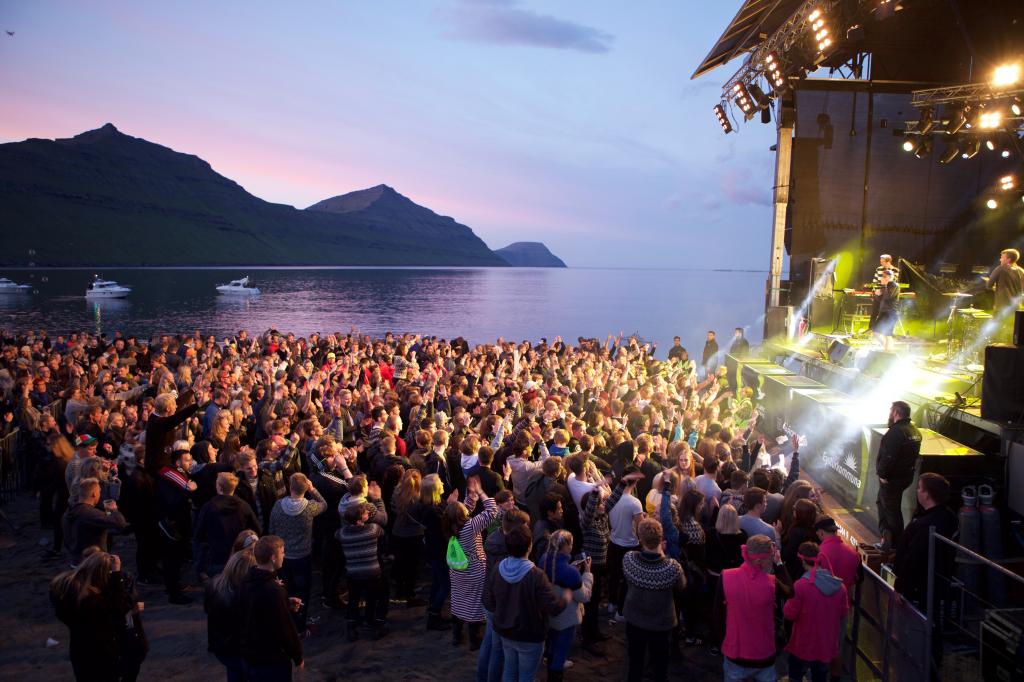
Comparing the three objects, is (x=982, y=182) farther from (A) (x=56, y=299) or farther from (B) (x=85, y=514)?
(A) (x=56, y=299)

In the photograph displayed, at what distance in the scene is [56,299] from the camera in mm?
75938

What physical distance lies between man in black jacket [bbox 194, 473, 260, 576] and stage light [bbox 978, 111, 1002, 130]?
43.6 ft

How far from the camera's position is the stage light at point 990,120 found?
11344 mm

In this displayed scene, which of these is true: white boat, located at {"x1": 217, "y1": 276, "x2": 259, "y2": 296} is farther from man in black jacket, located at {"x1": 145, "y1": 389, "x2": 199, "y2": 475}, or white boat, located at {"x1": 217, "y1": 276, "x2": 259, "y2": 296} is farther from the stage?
man in black jacket, located at {"x1": 145, "y1": 389, "x2": 199, "y2": 475}

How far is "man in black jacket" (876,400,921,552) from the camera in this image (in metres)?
6.42

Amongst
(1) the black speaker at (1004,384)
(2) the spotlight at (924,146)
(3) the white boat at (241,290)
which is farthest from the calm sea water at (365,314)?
(1) the black speaker at (1004,384)

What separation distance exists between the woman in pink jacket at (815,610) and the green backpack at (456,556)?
2294 mm

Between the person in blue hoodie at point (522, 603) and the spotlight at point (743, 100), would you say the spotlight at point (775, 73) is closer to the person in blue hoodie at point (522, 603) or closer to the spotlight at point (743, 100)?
the spotlight at point (743, 100)

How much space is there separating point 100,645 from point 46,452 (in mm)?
4446

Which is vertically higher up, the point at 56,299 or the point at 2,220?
the point at 2,220

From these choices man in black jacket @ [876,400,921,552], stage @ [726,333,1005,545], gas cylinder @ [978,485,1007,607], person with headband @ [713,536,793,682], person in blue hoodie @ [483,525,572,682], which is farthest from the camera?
stage @ [726,333,1005,545]

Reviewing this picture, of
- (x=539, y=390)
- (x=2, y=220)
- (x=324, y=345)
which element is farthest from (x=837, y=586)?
(x=2, y=220)

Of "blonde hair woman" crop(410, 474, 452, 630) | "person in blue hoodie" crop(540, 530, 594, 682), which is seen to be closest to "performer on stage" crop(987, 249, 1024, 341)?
"person in blue hoodie" crop(540, 530, 594, 682)

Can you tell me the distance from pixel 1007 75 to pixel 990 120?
113 centimetres
